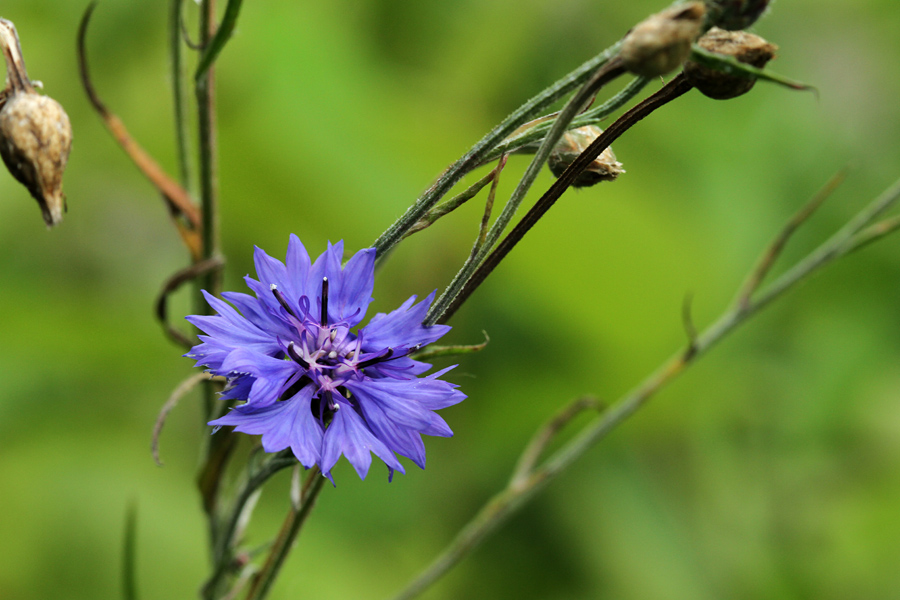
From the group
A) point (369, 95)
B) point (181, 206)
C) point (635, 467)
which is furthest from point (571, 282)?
point (181, 206)

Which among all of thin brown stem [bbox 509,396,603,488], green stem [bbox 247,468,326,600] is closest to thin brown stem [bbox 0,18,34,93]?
green stem [bbox 247,468,326,600]

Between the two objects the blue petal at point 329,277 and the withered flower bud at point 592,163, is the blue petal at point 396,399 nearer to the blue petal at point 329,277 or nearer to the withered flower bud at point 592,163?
the blue petal at point 329,277

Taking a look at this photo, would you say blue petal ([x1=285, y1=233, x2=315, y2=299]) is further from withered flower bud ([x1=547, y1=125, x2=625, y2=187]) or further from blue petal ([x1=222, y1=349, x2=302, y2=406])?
withered flower bud ([x1=547, y1=125, x2=625, y2=187])

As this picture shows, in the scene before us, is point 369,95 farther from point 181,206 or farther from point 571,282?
point 181,206

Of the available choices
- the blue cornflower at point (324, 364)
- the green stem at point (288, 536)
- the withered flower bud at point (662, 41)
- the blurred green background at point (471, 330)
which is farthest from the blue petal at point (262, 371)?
the blurred green background at point (471, 330)

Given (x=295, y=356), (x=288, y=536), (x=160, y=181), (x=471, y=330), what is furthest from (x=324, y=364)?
(x=471, y=330)

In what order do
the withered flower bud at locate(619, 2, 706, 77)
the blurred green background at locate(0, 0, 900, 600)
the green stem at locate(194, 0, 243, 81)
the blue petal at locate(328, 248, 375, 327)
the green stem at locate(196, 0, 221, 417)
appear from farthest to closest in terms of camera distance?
the blurred green background at locate(0, 0, 900, 600) < the green stem at locate(196, 0, 221, 417) < the green stem at locate(194, 0, 243, 81) < the blue petal at locate(328, 248, 375, 327) < the withered flower bud at locate(619, 2, 706, 77)
